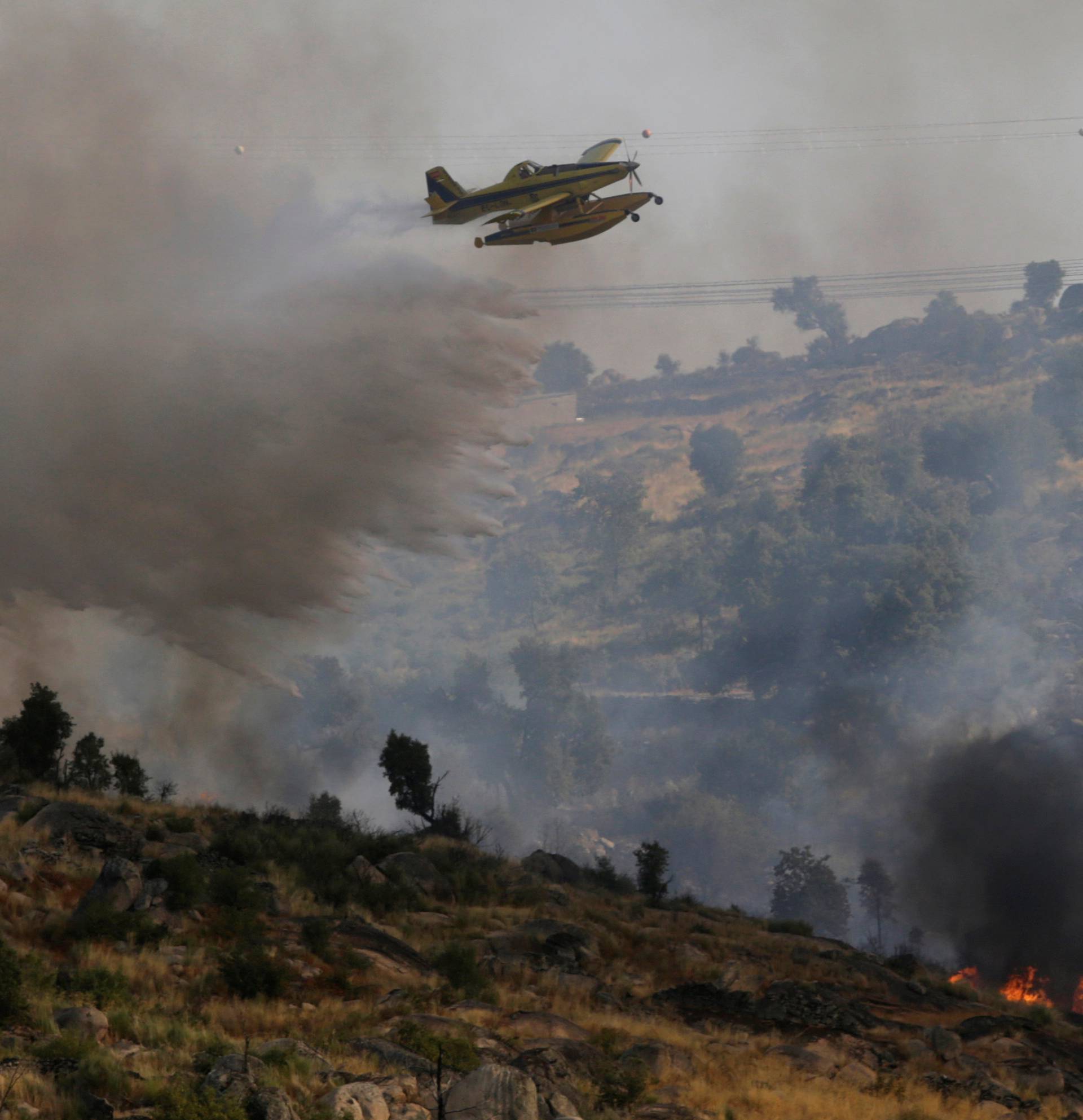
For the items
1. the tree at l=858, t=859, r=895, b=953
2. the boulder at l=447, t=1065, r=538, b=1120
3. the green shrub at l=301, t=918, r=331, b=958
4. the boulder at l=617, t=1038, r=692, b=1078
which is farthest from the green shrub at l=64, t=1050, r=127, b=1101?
the tree at l=858, t=859, r=895, b=953

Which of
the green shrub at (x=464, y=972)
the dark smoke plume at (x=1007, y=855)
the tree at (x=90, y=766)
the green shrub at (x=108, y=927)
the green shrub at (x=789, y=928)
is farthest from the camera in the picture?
the dark smoke plume at (x=1007, y=855)

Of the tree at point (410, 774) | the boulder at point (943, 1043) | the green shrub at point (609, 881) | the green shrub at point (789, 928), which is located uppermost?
the tree at point (410, 774)

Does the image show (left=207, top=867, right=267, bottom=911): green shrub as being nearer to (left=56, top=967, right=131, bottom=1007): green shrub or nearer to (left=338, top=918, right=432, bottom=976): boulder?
(left=338, top=918, right=432, bottom=976): boulder

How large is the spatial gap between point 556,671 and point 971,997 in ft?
474

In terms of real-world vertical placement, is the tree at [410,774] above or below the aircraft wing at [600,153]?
below

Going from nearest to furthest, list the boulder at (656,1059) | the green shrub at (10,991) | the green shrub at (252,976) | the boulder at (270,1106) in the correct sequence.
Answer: the boulder at (270,1106), the green shrub at (10,991), the boulder at (656,1059), the green shrub at (252,976)

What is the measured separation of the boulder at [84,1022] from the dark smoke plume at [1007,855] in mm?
82100

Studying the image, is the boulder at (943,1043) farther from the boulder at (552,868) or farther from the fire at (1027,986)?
the fire at (1027,986)

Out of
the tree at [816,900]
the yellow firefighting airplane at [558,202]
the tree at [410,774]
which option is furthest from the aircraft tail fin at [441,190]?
the tree at [816,900]

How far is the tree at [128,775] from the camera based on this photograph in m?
45.1

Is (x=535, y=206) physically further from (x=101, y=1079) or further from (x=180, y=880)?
(x=101, y=1079)

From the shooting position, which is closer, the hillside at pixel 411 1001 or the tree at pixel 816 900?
the hillside at pixel 411 1001

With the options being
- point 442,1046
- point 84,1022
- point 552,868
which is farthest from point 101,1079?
point 552,868

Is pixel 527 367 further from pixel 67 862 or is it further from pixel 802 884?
pixel 802 884
